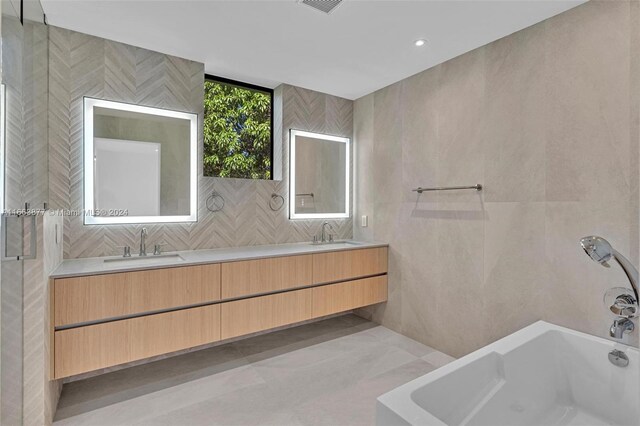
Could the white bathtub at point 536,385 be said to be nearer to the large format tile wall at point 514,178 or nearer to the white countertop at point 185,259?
the large format tile wall at point 514,178

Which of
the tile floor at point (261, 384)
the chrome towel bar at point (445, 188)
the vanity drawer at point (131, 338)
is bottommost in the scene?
the tile floor at point (261, 384)

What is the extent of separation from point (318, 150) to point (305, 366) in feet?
7.27

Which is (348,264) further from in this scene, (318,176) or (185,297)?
(185,297)

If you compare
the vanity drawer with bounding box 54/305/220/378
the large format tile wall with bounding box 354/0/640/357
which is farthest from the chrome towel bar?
the vanity drawer with bounding box 54/305/220/378

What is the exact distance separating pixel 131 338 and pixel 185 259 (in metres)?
0.62

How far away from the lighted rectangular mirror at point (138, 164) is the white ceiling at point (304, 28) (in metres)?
0.56

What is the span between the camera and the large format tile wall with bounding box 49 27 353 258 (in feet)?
7.74

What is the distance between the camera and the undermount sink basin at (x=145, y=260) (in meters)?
2.35

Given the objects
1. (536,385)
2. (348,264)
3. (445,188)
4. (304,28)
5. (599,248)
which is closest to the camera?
(599,248)

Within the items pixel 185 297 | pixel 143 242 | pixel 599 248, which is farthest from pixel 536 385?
pixel 143 242

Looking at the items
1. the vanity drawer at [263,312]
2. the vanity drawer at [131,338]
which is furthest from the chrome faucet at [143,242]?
the vanity drawer at [263,312]

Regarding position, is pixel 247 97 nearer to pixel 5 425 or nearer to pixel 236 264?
pixel 236 264

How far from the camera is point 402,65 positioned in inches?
113

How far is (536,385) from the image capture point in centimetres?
175
